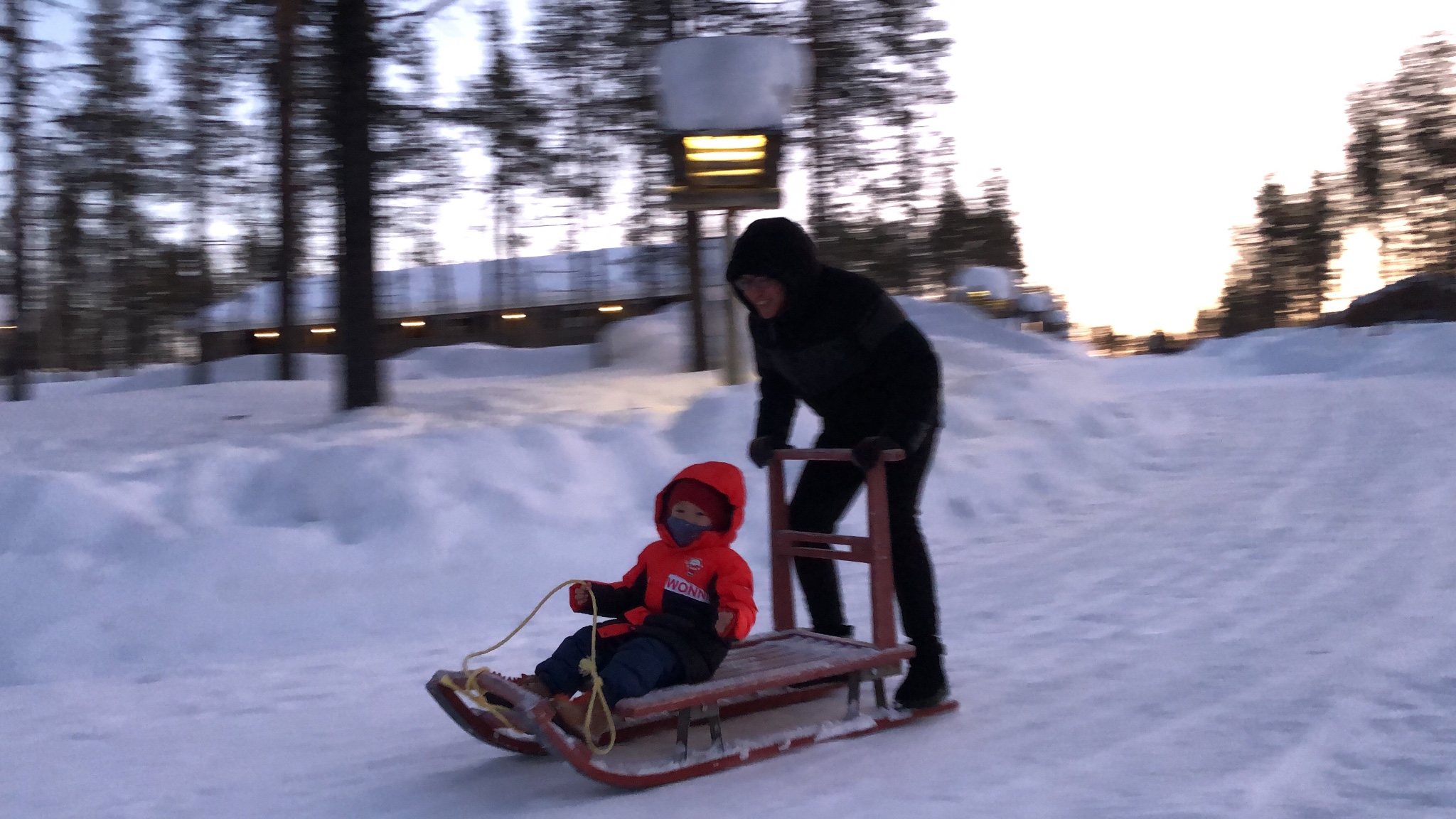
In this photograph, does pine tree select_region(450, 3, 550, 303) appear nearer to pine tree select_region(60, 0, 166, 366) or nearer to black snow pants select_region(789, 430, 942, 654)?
pine tree select_region(60, 0, 166, 366)

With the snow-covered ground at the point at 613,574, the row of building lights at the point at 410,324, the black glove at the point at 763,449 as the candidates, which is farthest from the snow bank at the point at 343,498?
the row of building lights at the point at 410,324

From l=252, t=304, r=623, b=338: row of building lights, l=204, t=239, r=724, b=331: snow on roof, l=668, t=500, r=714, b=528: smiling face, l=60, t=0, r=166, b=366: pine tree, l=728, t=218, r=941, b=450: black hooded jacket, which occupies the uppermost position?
l=60, t=0, r=166, b=366: pine tree

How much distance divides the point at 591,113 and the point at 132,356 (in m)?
27.9

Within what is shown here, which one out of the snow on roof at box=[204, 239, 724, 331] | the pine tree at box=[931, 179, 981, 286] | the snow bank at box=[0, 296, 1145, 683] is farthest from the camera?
the snow on roof at box=[204, 239, 724, 331]

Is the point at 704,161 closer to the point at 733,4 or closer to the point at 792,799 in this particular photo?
the point at 733,4

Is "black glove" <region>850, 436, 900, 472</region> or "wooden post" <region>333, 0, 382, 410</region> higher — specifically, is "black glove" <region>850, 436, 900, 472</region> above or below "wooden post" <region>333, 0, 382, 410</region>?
below

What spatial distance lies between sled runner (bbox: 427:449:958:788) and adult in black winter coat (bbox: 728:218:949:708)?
96 millimetres

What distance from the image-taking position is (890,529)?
411 cm

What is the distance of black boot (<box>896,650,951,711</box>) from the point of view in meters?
4.00

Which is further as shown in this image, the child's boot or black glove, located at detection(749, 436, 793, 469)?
black glove, located at detection(749, 436, 793, 469)

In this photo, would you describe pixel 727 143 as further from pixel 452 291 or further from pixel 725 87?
pixel 452 291

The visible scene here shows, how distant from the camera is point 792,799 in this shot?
128 inches

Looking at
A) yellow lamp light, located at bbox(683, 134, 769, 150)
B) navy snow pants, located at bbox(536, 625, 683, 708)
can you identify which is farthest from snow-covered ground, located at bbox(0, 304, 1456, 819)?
yellow lamp light, located at bbox(683, 134, 769, 150)

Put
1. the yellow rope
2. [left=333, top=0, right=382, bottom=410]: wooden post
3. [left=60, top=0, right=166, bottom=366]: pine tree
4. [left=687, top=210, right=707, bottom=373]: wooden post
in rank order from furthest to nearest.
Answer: [left=687, top=210, right=707, bottom=373]: wooden post
[left=60, top=0, right=166, bottom=366]: pine tree
[left=333, top=0, right=382, bottom=410]: wooden post
the yellow rope
